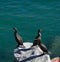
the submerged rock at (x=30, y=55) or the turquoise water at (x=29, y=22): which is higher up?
the submerged rock at (x=30, y=55)

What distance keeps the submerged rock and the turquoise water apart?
20.0 feet

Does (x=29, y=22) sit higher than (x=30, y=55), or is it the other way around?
(x=30, y=55)

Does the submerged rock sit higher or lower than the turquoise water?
higher

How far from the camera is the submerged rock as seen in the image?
25766 mm

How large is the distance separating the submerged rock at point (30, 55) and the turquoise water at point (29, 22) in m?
6.10

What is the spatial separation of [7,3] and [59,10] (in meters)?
6.65

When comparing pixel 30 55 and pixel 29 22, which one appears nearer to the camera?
pixel 30 55

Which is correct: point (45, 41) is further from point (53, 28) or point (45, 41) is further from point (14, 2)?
point (14, 2)

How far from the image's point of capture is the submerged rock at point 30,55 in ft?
84.5

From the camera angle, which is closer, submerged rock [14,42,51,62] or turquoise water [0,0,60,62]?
submerged rock [14,42,51,62]

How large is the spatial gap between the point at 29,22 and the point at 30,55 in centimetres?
1379

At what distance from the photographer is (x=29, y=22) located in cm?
3966

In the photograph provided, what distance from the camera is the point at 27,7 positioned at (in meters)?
42.8

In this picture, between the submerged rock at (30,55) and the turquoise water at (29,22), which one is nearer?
the submerged rock at (30,55)
